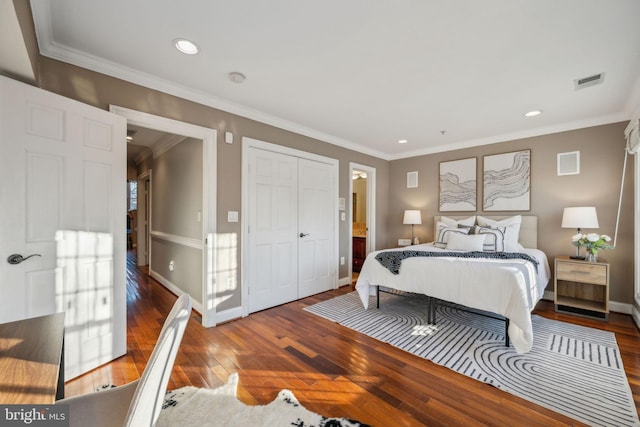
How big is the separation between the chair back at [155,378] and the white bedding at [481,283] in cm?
258

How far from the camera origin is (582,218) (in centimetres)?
327

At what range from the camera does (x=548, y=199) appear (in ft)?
→ 12.6

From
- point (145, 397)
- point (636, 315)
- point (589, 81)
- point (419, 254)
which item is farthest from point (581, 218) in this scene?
point (145, 397)

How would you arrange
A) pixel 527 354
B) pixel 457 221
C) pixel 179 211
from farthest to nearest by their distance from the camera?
pixel 457 221 → pixel 179 211 → pixel 527 354

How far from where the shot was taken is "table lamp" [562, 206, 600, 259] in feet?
10.6

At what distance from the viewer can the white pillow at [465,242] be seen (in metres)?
3.61

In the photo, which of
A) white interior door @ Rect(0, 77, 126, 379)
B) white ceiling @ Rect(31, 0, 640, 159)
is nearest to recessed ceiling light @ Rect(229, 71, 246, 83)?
white ceiling @ Rect(31, 0, 640, 159)

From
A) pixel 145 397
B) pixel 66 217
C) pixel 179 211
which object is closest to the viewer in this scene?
pixel 145 397

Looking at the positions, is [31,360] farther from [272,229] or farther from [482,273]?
[482,273]

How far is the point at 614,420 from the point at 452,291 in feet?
4.17

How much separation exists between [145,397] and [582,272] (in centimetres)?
433

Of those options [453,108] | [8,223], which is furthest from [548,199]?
[8,223]

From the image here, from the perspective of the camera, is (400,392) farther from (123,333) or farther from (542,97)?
(542,97)

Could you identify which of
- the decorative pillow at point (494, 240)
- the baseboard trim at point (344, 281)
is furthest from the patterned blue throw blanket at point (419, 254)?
the baseboard trim at point (344, 281)
